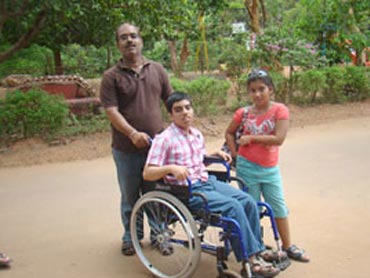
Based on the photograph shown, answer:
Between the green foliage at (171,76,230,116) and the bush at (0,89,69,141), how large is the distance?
2.15 meters

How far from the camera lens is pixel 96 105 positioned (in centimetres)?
876

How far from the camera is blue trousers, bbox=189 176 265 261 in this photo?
283cm

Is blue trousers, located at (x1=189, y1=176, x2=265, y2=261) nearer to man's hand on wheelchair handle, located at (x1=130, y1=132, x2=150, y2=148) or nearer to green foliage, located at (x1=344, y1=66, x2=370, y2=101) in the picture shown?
man's hand on wheelchair handle, located at (x1=130, y1=132, x2=150, y2=148)

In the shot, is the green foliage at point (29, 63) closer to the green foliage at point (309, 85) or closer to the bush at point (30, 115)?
the bush at point (30, 115)

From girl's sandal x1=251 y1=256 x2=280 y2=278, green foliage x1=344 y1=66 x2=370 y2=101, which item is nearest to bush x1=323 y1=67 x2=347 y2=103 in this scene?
green foliage x1=344 y1=66 x2=370 y2=101

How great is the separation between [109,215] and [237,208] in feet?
6.41

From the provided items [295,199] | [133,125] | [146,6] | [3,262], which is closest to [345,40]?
[146,6]

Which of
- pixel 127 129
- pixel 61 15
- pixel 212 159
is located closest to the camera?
pixel 127 129

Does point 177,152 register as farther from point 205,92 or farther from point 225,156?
point 205,92

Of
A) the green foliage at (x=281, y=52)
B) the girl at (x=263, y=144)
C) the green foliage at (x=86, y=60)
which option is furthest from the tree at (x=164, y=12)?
the green foliage at (x=86, y=60)

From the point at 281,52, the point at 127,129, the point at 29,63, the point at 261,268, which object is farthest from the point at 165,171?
the point at 29,63

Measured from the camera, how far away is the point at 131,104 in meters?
3.31

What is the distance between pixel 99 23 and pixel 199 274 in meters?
5.36

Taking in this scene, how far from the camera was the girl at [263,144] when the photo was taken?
317 cm
